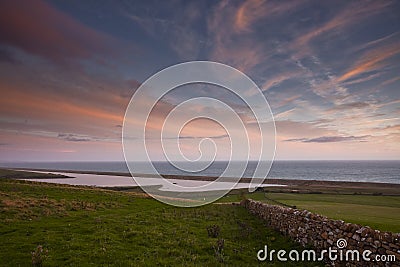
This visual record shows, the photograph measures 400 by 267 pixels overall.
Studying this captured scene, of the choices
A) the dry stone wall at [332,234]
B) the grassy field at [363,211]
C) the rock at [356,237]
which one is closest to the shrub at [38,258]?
the dry stone wall at [332,234]

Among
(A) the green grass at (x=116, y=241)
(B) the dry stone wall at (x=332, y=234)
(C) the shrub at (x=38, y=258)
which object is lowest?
(A) the green grass at (x=116, y=241)

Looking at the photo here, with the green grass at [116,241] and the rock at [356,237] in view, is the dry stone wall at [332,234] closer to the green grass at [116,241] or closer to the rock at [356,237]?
the rock at [356,237]

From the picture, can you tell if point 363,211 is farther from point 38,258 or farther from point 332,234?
point 38,258

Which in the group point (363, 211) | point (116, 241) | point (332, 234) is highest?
point (332, 234)

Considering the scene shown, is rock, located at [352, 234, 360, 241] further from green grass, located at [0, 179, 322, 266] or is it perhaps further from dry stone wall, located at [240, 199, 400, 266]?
green grass, located at [0, 179, 322, 266]

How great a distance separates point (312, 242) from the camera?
1134 cm

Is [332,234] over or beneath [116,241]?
over

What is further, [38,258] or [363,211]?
[363,211]

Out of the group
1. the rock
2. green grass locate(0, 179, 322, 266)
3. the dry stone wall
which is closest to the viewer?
the dry stone wall

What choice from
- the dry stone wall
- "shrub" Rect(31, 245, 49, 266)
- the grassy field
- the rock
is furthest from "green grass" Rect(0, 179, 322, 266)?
the grassy field

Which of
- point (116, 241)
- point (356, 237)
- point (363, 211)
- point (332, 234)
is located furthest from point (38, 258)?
point (363, 211)

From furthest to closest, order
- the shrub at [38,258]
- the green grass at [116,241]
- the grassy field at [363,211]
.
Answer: the grassy field at [363,211], the green grass at [116,241], the shrub at [38,258]

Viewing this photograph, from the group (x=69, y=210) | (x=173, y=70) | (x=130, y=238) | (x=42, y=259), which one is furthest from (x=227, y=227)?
(x=173, y=70)

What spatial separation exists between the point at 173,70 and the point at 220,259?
23.5m
